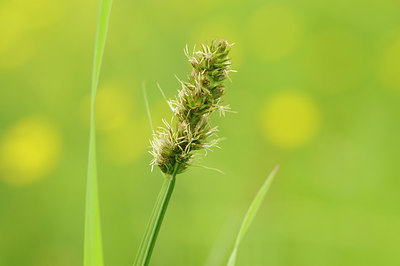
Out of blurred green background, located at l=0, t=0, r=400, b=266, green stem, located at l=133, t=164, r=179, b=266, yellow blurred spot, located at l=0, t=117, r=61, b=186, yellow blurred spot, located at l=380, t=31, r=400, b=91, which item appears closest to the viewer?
green stem, located at l=133, t=164, r=179, b=266

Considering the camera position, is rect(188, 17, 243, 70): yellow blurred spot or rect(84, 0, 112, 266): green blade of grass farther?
rect(188, 17, 243, 70): yellow blurred spot

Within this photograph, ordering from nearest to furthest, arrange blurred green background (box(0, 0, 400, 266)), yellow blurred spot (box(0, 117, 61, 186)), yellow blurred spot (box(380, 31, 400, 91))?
blurred green background (box(0, 0, 400, 266)) → yellow blurred spot (box(0, 117, 61, 186)) → yellow blurred spot (box(380, 31, 400, 91))

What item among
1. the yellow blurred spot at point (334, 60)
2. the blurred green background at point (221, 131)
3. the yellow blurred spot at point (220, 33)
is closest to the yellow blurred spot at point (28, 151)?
the blurred green background at point (221, 131)

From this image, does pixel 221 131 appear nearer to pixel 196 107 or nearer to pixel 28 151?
pixel 28 151

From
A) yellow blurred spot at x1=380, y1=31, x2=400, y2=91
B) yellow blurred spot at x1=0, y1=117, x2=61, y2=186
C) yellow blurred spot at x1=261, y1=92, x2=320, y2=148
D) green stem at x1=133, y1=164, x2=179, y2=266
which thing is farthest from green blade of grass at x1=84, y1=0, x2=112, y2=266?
yellow blurred spot at x1=380, y1=31, x2=400, y2=91

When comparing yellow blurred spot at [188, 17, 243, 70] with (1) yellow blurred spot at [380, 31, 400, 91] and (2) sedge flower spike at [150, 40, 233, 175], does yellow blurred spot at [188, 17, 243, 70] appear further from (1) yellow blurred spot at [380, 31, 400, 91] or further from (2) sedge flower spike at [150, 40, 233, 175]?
(2) sedge flower spike at [150, 40, 233, 175]

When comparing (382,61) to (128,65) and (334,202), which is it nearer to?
(334,202)

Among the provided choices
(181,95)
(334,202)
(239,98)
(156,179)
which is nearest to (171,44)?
(239,98)

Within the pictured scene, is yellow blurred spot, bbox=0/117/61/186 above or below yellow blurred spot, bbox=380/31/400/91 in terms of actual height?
below

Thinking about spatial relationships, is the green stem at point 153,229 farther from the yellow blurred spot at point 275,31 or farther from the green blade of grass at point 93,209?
the yellow blurred spot at point 275,31
